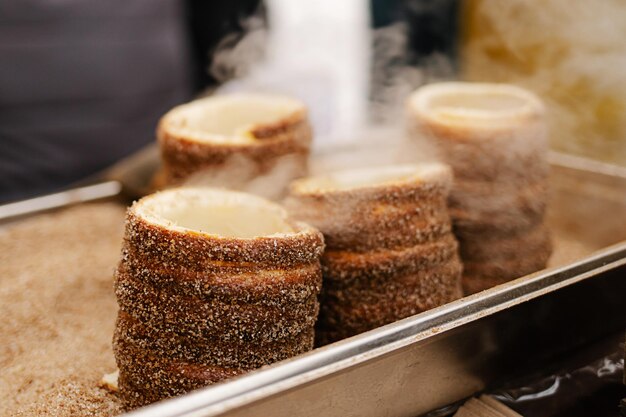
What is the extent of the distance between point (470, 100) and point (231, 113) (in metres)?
0.80

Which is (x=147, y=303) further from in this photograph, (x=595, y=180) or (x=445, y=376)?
(x=595, y=180)

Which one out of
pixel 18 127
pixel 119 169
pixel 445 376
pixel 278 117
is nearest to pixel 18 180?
pixel 18 127

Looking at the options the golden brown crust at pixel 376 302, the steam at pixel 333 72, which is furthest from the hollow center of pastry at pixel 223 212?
the steam at pixel 333 72

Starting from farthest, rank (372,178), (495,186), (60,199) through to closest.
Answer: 1. (60,199)
2. (495,186)
3. (372,178)

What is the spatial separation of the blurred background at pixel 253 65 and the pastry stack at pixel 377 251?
1042 mm

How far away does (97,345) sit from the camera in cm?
158

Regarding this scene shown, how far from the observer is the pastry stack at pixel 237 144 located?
6.10 feet

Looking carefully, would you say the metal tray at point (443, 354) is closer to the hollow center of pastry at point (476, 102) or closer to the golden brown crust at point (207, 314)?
the golden brown crust at point (207, 314)

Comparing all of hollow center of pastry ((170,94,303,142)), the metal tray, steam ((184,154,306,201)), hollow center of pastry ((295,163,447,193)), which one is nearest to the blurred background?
hollow center of pastry ((170,94,303,142))

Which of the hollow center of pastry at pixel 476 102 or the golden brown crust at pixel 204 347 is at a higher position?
the hollow center of pastry at pixel 476 102

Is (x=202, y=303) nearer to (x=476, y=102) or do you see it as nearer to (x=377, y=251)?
(x=377, y=251)

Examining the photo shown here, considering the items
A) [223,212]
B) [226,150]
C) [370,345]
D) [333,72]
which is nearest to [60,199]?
[226,150]

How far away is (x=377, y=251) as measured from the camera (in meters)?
1.46

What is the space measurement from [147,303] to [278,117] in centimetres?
95
